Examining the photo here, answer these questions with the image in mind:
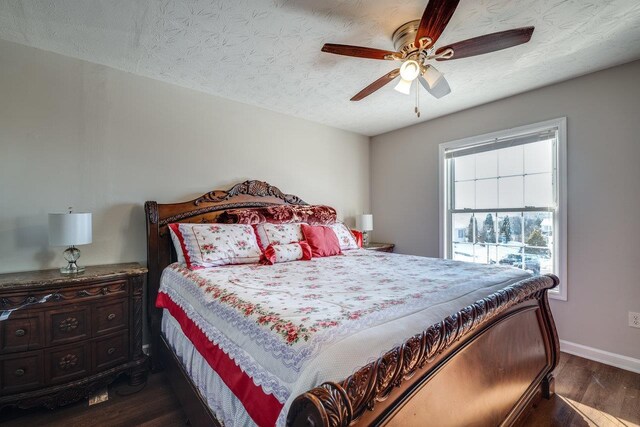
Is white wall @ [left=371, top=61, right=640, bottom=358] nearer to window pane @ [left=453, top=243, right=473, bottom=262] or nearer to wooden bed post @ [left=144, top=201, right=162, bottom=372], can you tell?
window pane @ [left=453, top=243, right=473, bottom=262]

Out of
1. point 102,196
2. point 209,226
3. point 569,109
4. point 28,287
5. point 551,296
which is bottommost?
point 551,296

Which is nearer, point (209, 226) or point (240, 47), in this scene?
point (240, 47)

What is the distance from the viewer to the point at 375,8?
67.4 inches

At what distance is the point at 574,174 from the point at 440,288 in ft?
7.14

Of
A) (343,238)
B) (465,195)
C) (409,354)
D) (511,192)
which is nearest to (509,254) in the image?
(511,192)

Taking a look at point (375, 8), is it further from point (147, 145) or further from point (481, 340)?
point (147, 145)

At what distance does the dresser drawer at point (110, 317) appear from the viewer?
1.95 meters

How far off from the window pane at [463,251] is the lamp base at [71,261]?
12.2ft

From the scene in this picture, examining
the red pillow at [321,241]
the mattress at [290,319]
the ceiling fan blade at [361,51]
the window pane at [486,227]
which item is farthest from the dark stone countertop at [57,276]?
the window pane at [486,227]

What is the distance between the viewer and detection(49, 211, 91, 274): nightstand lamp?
1.90 meters

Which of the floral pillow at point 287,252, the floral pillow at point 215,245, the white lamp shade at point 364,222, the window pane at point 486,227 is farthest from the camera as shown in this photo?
the white lamp shade at point 364,222

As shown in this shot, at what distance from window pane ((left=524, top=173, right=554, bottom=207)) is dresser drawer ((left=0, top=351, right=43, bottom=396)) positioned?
4.19 m

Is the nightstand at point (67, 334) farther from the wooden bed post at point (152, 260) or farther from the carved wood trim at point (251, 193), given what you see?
the carved wood trim at point (251, 193)

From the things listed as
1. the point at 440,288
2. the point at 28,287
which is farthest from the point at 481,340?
the point at 28,287
